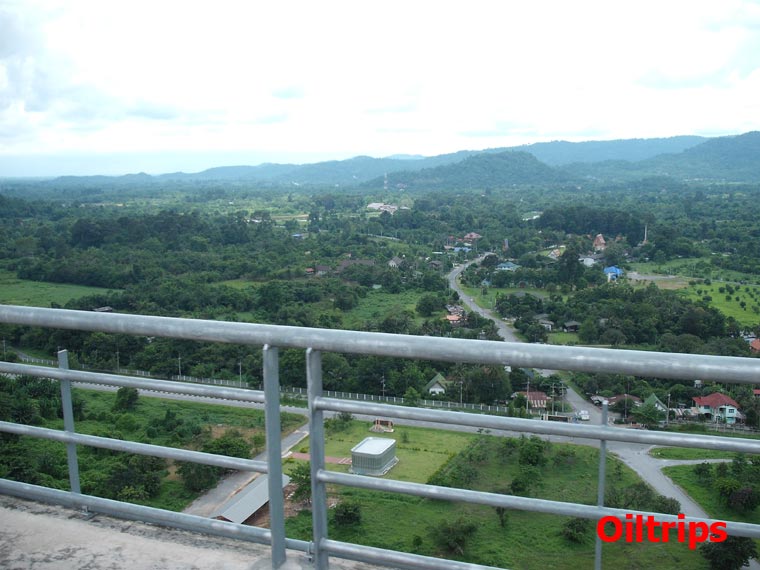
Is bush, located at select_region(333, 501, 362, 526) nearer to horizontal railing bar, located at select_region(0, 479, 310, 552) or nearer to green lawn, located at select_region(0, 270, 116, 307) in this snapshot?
horizontal railing bar, located at select_region(0, 479, 310, 552)

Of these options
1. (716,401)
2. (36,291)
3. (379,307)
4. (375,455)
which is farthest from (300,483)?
(36,291)

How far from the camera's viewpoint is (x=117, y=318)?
1306mm

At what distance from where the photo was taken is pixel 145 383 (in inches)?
48.3

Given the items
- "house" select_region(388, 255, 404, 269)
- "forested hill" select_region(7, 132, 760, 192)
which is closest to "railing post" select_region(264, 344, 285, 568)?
"house" select_region(388, 255, 404, 269)

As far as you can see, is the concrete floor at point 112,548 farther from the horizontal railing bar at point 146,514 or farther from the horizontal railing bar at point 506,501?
the horizontal railing bar at point 506,501

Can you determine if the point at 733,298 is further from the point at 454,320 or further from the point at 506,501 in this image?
the point at 506,501

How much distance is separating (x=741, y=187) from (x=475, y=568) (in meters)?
74.7

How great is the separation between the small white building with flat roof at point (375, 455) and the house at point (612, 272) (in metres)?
19.9

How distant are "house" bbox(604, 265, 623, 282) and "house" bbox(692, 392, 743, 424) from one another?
52.4 ft

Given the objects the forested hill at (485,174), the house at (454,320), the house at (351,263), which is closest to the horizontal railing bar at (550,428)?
the house at (454,320)

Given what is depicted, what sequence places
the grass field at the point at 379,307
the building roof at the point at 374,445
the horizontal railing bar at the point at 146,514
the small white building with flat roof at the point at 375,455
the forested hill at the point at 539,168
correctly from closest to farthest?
1. the horizontal railing bar at the point at 146,514
2. the small white building with flat roof at the point at 375,455
3. the building roof at the point at 374,445
4. the grass field at the point at 379,307
5. the forested hill at the point at 539,168

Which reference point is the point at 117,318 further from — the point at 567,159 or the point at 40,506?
the point at 567,159

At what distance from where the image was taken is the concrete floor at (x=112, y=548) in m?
1.36

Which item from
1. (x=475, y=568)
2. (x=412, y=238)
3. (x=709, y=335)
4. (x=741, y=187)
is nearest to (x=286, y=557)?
(x=475, y=568)
